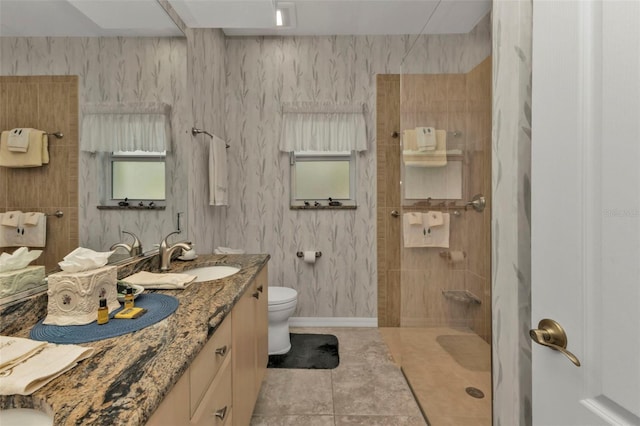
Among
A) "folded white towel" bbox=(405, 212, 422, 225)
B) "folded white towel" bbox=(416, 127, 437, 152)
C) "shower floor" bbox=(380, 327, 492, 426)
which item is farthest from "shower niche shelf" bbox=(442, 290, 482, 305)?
"folded white towel" bbox=(416, 127, 437, 152)

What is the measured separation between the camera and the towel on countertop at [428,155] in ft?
5.77

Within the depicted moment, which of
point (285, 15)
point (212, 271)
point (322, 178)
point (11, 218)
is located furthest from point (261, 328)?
point (285, 15)

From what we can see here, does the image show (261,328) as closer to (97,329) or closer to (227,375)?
(227,375)

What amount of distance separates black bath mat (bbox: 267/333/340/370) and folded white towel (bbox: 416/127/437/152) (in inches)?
65.7

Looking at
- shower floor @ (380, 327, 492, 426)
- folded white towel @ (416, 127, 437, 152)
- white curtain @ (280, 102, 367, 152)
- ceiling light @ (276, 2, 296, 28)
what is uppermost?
ceiling light @ (276, 2, 296, 28)

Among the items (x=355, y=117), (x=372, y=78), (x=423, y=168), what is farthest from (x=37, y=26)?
(x=372, y=78)

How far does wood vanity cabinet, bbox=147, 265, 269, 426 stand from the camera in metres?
0.73

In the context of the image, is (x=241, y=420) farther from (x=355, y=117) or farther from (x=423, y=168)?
(x=355, y=117)

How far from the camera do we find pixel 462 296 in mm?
1540

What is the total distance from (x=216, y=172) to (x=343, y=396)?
73.4 inches

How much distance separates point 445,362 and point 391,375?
57 centimetres

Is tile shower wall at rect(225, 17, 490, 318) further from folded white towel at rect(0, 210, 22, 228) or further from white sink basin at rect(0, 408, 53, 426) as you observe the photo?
white sink basin at rect(0, 408, 53, 426)

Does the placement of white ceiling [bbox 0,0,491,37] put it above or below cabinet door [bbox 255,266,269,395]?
above

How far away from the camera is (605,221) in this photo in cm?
60
